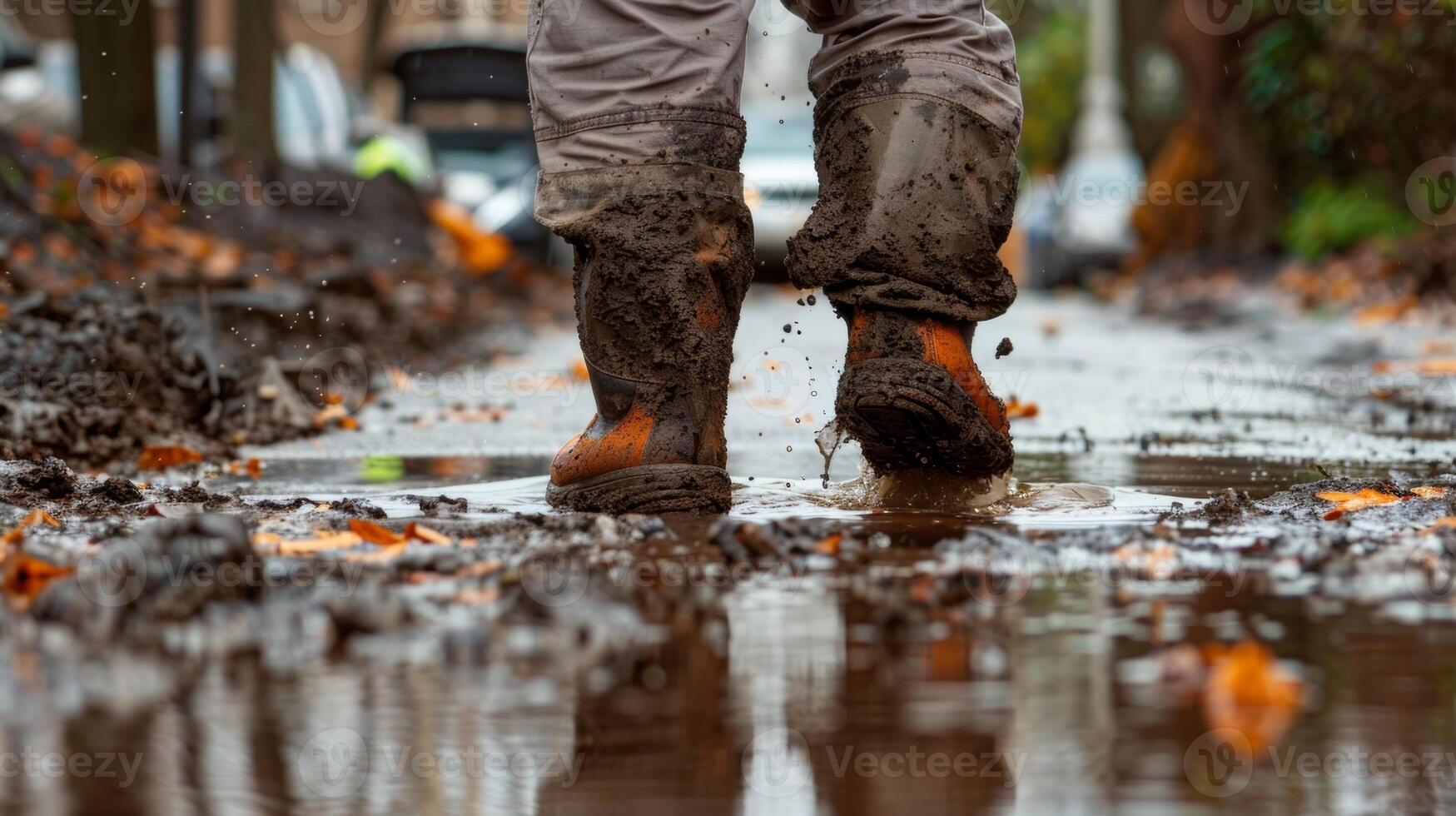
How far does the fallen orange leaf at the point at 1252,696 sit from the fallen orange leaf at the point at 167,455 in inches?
107

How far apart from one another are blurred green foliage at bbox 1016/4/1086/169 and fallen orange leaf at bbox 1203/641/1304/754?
29.9m

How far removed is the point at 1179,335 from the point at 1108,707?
25.1 feet

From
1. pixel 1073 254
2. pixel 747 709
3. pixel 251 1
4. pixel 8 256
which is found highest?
pixel 251 1

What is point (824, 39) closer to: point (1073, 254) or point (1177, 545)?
point (1177, 545)

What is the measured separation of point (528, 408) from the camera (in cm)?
525

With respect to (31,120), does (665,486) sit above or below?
below

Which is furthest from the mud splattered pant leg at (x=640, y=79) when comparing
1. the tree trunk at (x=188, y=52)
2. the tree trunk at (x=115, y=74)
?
the tree trunk at (x=188, y=52)

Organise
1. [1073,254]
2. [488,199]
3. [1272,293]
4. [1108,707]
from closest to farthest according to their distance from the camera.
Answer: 1. [1108,707]
2. [1272,293]
3. [488,199]
4. [1073,254]

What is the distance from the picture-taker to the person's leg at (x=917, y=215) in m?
2.85

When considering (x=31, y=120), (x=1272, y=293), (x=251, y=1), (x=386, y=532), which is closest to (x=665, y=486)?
(x=386, y=532)

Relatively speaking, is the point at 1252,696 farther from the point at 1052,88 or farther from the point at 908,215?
the point at 1052,88

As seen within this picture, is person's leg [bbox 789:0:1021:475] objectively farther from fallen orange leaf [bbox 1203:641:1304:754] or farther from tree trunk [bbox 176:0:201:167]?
tree trunk [bbox 176:0:201:167]

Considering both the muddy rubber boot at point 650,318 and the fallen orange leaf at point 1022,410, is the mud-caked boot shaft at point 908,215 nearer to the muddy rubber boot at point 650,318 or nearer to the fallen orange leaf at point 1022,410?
the muddy rubber boot at point 650,318

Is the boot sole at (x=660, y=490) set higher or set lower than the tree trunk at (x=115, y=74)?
lower
